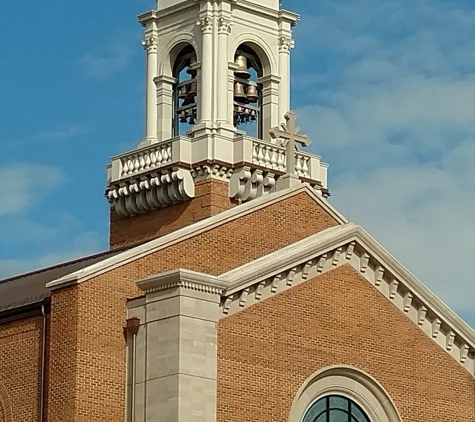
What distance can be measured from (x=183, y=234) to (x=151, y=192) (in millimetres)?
9506

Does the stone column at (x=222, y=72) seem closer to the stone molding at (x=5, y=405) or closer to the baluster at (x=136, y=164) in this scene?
the baluster at (x=136, y=164)

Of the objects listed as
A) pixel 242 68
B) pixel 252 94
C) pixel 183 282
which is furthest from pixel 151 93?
pixel 183 282

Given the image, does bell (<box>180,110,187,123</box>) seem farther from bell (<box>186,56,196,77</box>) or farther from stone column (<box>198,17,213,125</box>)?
stone column (<box>198,17,213,125</box>)

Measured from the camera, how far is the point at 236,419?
3819cm

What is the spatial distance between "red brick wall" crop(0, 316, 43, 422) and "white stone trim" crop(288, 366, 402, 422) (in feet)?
18.9

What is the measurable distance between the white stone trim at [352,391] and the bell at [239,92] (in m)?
13.2

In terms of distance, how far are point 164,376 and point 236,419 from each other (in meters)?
1.86

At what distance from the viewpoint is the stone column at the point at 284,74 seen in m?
52.1

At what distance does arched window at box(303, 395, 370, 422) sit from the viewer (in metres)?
40.1

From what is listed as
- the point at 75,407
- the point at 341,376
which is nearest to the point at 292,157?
the point at 341,376

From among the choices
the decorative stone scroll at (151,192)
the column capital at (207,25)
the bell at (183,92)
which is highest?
the column capital at (207,25)

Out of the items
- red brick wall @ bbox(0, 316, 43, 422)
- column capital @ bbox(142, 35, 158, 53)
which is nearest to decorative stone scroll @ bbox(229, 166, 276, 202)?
column capital @ bbox(142, 35, 158, 53)

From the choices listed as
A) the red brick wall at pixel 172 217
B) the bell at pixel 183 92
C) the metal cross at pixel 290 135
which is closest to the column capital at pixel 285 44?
the bell at pixel 183 92

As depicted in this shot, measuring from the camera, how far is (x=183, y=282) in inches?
1483
